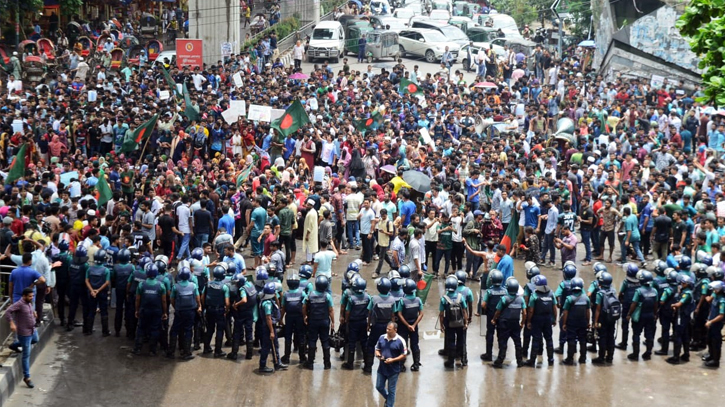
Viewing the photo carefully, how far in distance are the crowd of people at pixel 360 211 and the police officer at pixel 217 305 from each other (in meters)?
0.03

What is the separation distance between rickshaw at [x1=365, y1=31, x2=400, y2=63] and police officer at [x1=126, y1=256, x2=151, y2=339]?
88.9 ft

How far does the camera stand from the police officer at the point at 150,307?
1380 cm

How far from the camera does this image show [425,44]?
40.9 m

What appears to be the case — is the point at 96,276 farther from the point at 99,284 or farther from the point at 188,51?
the point at 188,51

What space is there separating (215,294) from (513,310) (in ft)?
12.8

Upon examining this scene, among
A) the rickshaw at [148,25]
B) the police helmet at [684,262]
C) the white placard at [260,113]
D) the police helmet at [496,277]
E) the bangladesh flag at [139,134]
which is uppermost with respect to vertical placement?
the rickshaw at [148,25]

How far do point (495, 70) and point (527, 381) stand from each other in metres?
23.8

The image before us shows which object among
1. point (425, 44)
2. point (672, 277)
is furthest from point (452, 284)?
point (425, 44)

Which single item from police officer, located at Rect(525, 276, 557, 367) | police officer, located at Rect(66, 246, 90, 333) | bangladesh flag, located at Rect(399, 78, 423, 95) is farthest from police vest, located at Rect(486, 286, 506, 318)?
bangladesh flag, located at Rect(399, 78, 423, 95)

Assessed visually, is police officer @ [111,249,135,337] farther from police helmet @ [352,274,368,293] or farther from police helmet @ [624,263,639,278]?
police helmet @ [624,263,639,278]

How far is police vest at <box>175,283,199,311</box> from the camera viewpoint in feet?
45.0

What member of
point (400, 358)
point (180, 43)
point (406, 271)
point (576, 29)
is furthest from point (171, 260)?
point (576, 29)

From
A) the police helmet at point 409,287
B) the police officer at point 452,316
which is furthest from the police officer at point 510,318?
the police helmet at point 409,287

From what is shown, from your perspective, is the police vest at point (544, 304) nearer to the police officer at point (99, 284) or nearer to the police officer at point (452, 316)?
the police officer at point (452, 316)
